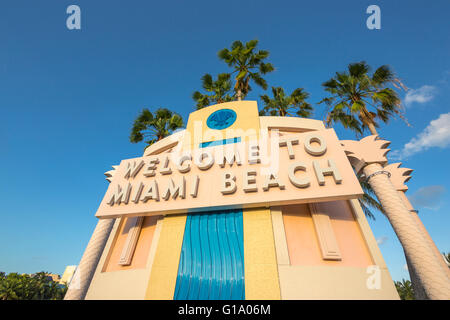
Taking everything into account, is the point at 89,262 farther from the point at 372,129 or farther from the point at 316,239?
the point at 372,129

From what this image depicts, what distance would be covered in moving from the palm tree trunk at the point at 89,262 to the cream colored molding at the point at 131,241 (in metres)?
1.16

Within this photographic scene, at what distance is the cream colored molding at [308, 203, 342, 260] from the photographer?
5111 millimetres

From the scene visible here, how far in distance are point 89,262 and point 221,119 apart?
25.6 ft

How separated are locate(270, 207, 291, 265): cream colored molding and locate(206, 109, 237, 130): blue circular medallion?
14.8 ft

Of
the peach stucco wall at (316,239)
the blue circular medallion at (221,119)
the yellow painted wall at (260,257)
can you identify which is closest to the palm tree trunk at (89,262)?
the yellow painted wall at (260,257)

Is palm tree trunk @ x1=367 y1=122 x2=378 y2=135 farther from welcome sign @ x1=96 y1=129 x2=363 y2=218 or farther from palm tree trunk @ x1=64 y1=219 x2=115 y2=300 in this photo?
palm tree trunk @ x1=64 y1=219 x2=115 y2=300

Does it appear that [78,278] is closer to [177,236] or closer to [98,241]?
[98,241]

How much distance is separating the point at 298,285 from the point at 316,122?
21.1ft

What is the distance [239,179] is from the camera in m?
6.34

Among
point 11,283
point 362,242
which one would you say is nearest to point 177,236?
point 362,242

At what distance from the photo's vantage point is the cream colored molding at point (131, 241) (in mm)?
6605

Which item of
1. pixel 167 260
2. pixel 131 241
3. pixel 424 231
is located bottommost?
pixel 167 260

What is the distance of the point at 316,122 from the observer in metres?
8.40

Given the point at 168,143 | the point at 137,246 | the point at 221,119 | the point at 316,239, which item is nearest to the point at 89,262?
the point at 137,246
